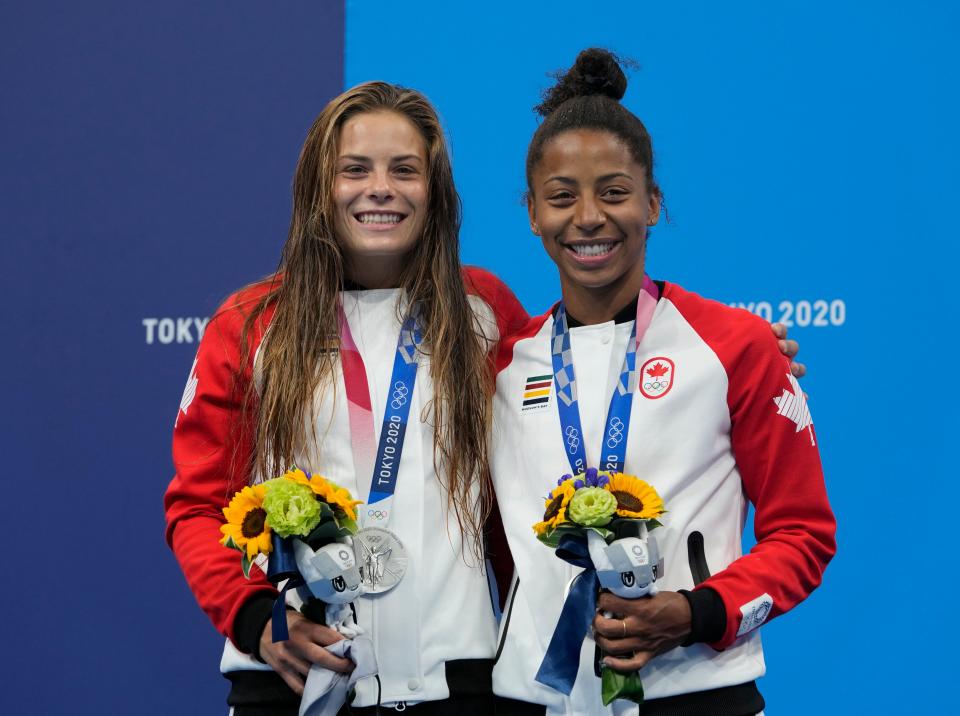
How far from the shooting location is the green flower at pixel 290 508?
1.79 meters

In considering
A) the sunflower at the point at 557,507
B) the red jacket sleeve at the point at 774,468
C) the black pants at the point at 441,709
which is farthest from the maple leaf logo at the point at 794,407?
the black pants at the point at 441,709

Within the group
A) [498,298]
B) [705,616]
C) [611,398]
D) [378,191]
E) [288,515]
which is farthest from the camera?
[498,298]

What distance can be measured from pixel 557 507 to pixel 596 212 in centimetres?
59

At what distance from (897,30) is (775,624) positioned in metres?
1.71

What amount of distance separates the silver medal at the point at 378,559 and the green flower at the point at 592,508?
0.31 meters

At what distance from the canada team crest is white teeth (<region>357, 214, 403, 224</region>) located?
555 mm

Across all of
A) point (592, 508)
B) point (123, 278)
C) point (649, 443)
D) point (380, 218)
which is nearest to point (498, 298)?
point (380, 218)

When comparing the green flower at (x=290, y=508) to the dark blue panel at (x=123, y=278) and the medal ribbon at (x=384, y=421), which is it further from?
the dark blue panel at (x=123, y=278)

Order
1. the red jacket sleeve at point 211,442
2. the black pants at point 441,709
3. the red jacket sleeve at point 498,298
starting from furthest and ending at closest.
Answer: the red jacket sleeve at point 498,298, the red jacket sleeve at point 211,442, the black pants at point 441,709

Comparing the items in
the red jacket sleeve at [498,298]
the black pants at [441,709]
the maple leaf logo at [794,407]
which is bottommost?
the black pants at [441,709]

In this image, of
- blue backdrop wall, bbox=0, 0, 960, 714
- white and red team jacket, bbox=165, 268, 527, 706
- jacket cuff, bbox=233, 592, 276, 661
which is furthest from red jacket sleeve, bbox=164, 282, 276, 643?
blue backdrop wall, bbox=0, 0, 960, 714

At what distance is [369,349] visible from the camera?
7.40ft

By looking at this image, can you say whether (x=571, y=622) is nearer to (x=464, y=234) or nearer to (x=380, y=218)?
(x=380, y=218)

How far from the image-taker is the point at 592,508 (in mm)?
1801
